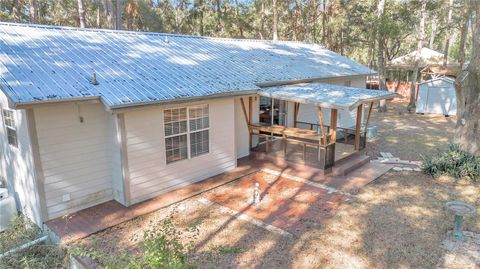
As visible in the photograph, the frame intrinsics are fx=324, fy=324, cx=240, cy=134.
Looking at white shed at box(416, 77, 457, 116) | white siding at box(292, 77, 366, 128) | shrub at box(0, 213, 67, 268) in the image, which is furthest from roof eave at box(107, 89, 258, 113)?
white shed at box(416, 77, 457, 116)

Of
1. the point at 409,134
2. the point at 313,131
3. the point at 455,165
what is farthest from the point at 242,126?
the point at 409,134

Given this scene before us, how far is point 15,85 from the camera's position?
19.2 ft

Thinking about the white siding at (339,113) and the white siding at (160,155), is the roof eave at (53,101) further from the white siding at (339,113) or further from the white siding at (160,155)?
the white siding at (339,113)

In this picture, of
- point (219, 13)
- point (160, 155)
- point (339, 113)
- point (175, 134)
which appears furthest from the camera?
point (219, 13)

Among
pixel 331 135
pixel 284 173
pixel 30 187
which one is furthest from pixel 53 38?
pixel 331 135

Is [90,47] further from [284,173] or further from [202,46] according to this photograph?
[284,173]

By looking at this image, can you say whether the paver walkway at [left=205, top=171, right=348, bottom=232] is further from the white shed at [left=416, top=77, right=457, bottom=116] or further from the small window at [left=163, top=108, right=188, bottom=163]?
the white shed at [left=416, top=77, right=457, bottom=116]

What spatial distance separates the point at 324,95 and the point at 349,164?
87.1 inches

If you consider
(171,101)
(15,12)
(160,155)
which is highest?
(15,12)

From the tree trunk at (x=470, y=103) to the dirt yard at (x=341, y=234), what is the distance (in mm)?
1772

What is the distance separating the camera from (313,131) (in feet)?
33.7

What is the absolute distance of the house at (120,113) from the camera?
6.32 m

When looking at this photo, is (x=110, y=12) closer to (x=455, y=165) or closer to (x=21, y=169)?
(x=21, y=169)

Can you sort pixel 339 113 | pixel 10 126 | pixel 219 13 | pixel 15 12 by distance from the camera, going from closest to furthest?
1. pixel 10 126
2. pixel 339 113
3. pixel 15 12
4. pixel 219 13
